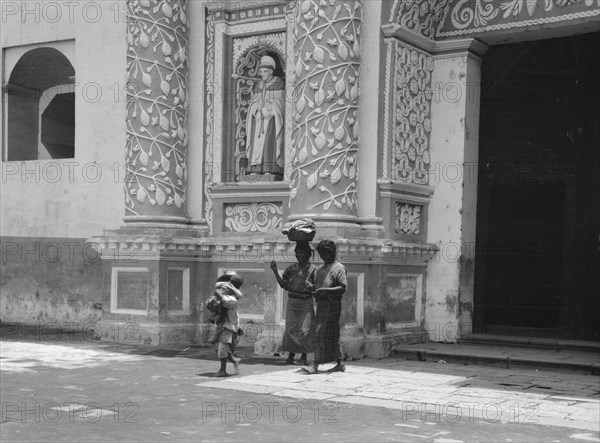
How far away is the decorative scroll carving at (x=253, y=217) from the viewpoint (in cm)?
1373

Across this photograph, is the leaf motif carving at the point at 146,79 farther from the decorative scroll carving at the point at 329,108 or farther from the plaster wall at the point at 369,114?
the plaster wall at the point at 369,114

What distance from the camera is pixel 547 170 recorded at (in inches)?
548

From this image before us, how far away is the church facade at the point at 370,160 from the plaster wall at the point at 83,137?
0.23 feet

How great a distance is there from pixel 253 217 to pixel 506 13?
488 cm

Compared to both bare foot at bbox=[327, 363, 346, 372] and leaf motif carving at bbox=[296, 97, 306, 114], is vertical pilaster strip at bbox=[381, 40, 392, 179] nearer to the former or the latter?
leaf motif carving at bbox=[296, 97, 306, 114]

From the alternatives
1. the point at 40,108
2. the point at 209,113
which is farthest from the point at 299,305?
the point at 40,108

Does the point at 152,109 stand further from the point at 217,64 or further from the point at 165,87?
the point at 217,64

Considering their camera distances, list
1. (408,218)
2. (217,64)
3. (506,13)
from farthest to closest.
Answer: (217,64), (408,218), (506,13)

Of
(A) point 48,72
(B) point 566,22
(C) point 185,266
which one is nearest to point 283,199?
(C) point 185,266

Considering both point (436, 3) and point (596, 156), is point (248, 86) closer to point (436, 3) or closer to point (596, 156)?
point (436, 3)

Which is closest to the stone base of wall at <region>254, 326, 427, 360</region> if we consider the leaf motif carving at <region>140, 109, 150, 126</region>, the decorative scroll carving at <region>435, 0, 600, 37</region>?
the leaf motif carving at <region>140, 109, 150, 126</region>

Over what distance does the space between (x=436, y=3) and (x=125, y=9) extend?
524 cm

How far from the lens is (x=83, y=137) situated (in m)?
15.4

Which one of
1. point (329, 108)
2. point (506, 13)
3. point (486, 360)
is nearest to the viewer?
point (486, 360)
